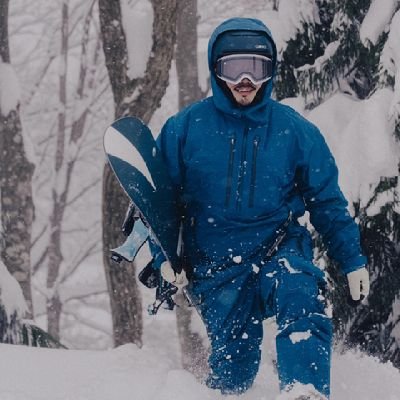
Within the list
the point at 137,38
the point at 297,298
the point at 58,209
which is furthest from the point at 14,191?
the point at 58,209

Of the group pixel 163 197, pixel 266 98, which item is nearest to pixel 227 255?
pixel 163 197

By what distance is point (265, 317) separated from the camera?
3711mm

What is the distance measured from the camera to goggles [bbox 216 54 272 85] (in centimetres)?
362

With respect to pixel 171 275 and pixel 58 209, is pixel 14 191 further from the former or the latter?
pixel 58 209

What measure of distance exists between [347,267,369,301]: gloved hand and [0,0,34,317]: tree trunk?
5649 mm

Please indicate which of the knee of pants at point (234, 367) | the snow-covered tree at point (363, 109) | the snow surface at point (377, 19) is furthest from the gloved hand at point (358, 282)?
the snow surface at point (377, 19)

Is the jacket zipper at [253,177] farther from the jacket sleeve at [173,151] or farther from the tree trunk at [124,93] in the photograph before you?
the tree trunk at [124,93]

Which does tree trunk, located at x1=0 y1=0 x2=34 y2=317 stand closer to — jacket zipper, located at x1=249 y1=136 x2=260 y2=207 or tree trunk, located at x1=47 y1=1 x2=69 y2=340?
jacket zipper, located at x1=249 y1=136 x2=260 y2=207

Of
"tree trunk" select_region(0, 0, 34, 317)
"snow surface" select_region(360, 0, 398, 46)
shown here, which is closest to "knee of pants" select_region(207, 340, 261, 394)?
"snow surface" select_region(360, 0, 398, 46)

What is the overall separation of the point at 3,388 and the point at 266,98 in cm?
171

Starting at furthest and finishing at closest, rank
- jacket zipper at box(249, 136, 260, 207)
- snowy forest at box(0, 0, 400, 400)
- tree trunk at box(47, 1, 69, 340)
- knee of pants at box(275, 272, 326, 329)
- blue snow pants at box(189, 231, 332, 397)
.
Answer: tree trunk at box(47, 1, 69, 340), snowy forest at box(0, 0, 400, 400), jacket zipper at box(249, 136, 260, 207), knee of pants at box(275, 272, 326, 329), blue snow pants at box(189, 231, 332, 397)

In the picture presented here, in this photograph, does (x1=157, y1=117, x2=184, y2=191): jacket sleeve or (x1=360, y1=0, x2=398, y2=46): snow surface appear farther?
(x1=360, y1=0, x2=398, y2=46): snow surface

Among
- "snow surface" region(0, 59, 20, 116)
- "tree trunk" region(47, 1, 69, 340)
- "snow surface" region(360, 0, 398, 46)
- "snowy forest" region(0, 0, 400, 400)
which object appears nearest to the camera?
"snowy forest" region(0, 0, 400, 400)

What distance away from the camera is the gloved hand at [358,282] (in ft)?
11.9
